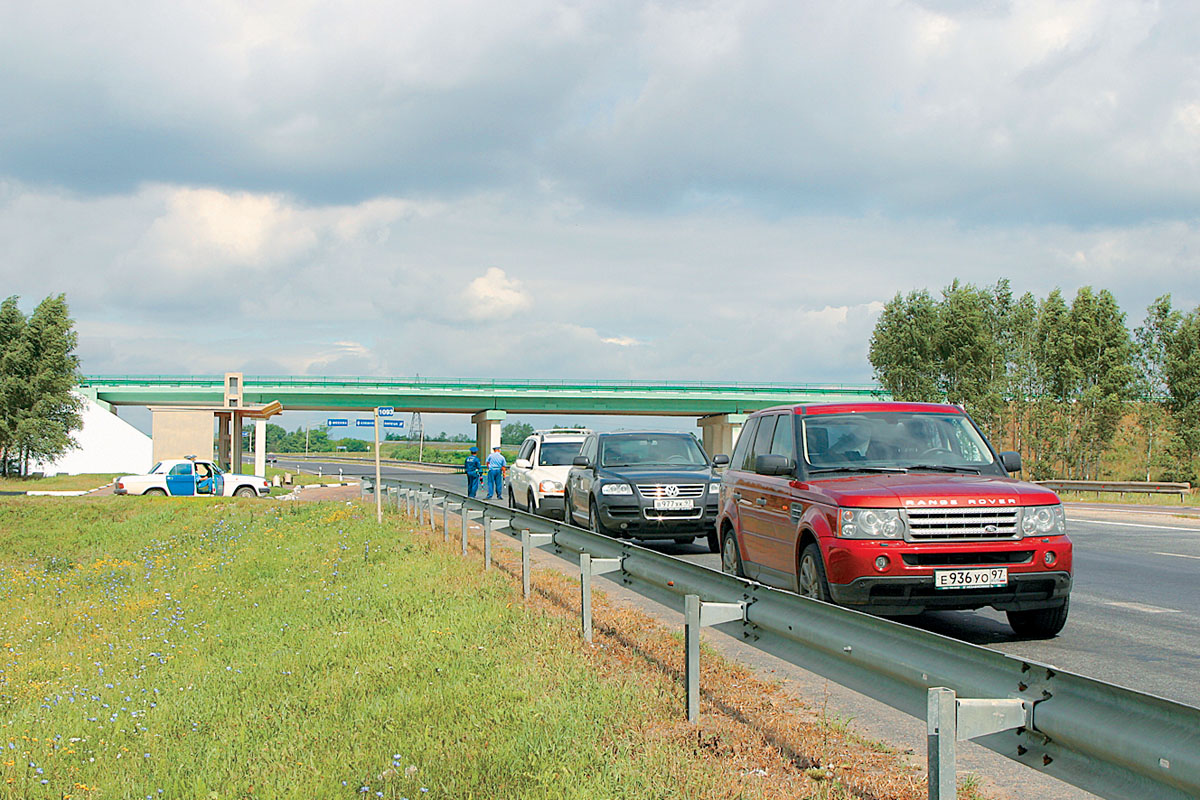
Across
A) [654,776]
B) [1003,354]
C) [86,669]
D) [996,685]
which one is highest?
[1003,354]

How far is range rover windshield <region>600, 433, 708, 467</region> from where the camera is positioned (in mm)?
17797

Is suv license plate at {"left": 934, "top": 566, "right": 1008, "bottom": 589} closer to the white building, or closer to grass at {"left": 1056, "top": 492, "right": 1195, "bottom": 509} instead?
grass at {"left": 1056, "top": 492, "right": 1195, "bottom": 509}

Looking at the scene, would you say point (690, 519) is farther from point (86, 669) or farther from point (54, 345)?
point (54, 345)

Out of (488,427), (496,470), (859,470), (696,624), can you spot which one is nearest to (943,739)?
(696,624)

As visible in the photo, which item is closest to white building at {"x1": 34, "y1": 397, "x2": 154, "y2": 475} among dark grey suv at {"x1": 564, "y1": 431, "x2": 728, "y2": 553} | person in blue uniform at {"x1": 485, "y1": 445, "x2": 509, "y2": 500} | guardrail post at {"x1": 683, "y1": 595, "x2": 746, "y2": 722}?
person in blue uniform at {"x1": 485, "y1": 445, "x2": 509, "y2": 500}

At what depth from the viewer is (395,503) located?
2648 centimetres

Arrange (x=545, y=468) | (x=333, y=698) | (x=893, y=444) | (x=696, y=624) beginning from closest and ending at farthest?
(x=696, y=624) → (x=333, y=698) → (x=893, y=444) → (x=545, y=468)

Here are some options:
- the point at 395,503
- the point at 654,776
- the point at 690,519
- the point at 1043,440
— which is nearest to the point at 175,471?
the point at 395,503

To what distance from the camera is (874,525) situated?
7910 mm

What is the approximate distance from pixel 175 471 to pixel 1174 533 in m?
31.8

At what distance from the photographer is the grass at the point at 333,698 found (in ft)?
17.3

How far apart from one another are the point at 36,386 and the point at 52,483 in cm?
815

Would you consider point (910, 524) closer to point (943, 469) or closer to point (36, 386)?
point (943, 469)

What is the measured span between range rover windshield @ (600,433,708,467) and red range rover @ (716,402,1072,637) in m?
8.11
